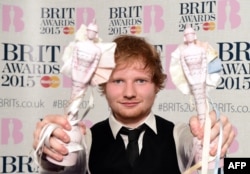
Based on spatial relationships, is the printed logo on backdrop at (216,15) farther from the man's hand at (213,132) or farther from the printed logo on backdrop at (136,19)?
the man's hand at (213,132)

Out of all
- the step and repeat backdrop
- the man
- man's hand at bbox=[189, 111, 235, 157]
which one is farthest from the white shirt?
the step and repeat backdrop

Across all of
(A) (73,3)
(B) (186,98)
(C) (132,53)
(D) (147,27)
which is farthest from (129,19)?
(C) (132,53)

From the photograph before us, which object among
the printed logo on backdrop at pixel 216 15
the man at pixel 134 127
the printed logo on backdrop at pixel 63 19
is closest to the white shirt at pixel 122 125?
the man at pixel 134 127

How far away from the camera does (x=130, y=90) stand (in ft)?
3.12

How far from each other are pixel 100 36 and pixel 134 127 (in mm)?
585

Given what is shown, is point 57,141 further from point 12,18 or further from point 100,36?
point 12,18

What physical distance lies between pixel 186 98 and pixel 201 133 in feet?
1.82

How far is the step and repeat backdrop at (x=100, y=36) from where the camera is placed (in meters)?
1.43

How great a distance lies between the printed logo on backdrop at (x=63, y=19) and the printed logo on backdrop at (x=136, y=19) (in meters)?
0.10

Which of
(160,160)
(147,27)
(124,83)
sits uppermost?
(147,27)

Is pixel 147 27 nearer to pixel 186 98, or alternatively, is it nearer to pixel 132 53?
pixel 186 98

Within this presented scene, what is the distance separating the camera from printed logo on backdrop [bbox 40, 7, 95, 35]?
1.60 m

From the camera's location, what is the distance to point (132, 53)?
0.99 meters

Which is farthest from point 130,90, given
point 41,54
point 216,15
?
point 41,54
